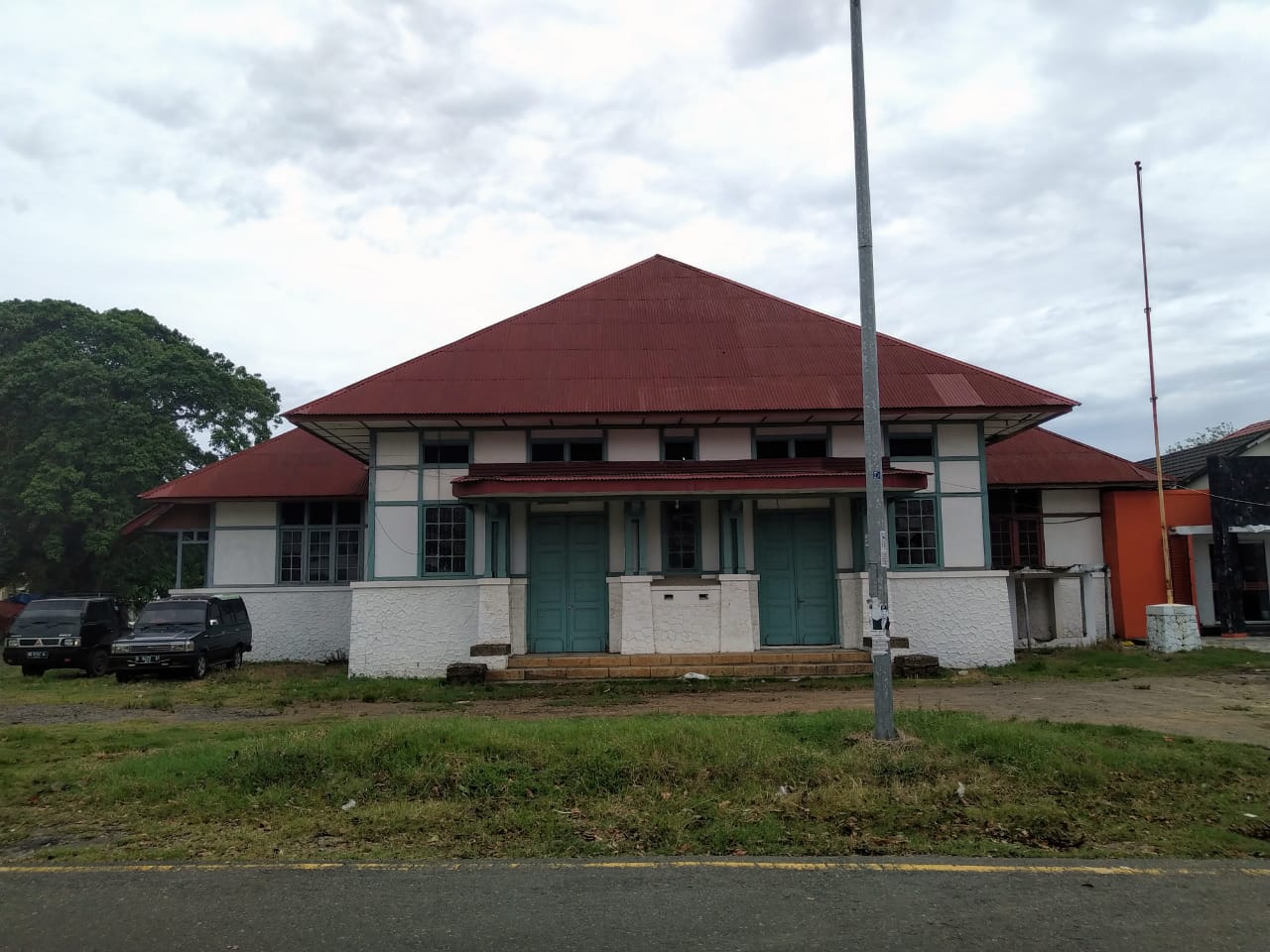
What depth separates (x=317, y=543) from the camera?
23203 millimetres

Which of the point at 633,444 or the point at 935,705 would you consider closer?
the point at 935,705

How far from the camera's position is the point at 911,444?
19.1 m

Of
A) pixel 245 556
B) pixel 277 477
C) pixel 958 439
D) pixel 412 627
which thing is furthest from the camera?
pixel 277 477

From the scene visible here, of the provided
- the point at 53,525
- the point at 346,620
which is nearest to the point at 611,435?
the point at 346,620

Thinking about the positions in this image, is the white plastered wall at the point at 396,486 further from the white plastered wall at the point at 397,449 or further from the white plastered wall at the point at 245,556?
the white plastered wall at the point at 245,556

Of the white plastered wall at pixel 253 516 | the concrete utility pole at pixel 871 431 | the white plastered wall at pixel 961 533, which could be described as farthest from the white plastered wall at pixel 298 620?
the concrete utility pole at pixel 871 431

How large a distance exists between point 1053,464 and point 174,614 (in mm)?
19665

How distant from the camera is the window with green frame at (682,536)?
18.6 metres

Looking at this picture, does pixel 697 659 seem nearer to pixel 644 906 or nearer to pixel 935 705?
pixel 935 705

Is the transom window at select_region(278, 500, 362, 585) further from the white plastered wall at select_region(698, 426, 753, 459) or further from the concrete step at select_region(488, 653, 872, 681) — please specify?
the white plastered wall at select_region(698, 426, 753, 459)

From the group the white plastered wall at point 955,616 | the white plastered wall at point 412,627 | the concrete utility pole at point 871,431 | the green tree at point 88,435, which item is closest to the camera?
the concrete utility pole at point 871,431

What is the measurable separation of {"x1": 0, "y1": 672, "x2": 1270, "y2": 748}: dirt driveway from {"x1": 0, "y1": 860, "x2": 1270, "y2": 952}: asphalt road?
5448mm

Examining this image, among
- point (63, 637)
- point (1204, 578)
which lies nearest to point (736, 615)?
point (1204, 578)

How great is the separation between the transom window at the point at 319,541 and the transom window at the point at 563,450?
6.42m
